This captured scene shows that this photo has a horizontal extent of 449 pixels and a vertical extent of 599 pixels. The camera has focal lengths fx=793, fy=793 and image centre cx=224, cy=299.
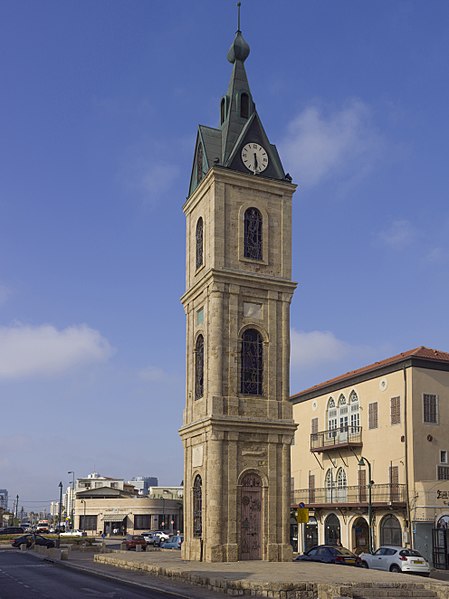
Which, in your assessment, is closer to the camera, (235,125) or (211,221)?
(211,221)

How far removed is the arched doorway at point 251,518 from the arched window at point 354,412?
69.6 feet

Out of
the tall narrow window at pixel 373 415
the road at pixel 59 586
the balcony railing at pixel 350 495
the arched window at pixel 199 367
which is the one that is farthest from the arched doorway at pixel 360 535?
the road at pixel 59 586

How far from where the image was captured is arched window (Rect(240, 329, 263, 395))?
129ft

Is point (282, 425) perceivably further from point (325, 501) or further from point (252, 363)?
point (325, 501)

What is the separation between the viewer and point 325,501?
6062 cm

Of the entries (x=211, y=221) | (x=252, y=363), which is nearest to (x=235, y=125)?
(x=211, y=221)

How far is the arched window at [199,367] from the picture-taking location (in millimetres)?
40719

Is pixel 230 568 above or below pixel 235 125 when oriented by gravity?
below

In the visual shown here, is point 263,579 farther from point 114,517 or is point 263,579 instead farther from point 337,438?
point 114,517

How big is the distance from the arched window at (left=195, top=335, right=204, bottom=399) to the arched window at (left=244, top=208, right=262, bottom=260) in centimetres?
507

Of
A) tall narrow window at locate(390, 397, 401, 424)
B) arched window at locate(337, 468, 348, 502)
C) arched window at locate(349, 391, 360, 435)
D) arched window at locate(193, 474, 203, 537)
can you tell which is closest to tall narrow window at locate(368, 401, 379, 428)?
arched window at locate(349, 391, 360, 435)

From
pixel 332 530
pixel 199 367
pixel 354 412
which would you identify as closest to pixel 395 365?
pixel 354 412

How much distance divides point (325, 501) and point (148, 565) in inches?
1105

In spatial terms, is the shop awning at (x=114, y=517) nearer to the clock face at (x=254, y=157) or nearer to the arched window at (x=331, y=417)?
the arched window at (x=331, y=417)
